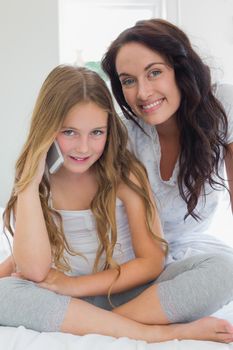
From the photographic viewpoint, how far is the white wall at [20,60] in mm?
2609

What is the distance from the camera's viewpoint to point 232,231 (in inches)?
70.7

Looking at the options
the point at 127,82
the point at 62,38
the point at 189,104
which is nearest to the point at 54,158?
the point at 127,82

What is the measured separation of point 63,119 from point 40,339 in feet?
1.61

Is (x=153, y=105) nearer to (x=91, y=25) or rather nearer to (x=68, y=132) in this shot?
(x=68, y=132)

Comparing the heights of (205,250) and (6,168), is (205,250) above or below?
above


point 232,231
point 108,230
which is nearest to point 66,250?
point 108,230

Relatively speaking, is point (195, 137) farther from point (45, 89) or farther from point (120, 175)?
point (45, 89)

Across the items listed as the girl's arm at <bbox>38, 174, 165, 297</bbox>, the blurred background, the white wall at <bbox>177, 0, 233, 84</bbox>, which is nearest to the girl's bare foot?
the girl's arm at <bbox>38, 174, 165, 297</bbox>

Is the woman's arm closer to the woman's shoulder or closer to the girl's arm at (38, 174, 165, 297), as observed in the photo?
the girl's arm at (38, 174, 165, 297)

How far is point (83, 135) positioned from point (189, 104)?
1.00 ft

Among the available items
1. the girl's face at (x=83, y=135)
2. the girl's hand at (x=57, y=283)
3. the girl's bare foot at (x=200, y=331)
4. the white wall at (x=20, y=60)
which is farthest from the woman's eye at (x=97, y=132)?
the white wall at (x=20, y=60)

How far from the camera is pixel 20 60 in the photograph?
104 inches

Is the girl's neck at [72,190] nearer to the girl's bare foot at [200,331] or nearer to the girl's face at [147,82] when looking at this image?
the girl's face at [147,82]

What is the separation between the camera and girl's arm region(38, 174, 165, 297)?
1.03m
